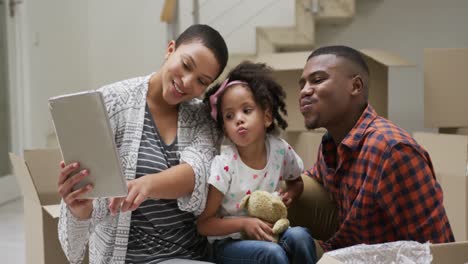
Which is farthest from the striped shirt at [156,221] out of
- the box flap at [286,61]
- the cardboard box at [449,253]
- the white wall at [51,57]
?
the white wall at [51,57]

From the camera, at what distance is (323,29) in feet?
12.8

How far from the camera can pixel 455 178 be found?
7.17 feet

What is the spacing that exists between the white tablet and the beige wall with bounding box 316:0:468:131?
2.94m

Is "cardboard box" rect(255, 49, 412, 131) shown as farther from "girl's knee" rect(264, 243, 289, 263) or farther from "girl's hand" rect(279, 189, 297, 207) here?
"girl's knee" rect(264, 243, 289, 263)

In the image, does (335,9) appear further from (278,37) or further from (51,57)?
(51,57)

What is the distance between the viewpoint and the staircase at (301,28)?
11.5ft

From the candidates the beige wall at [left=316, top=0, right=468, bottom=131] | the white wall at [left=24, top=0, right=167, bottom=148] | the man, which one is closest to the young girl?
the man

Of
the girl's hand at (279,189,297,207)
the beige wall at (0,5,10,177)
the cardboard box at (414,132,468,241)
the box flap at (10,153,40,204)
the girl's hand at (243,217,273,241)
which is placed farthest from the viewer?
the beige wall at (0,5,10,177)

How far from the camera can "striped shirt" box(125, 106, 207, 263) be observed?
144 centimetres

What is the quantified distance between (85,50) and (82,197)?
3.41m

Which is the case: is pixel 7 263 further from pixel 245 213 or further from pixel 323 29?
pixel 323 29

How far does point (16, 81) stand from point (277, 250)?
336 cm

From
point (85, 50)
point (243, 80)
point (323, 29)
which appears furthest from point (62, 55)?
point (243, 80)

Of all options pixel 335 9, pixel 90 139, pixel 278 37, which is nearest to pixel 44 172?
pixel 90 139
